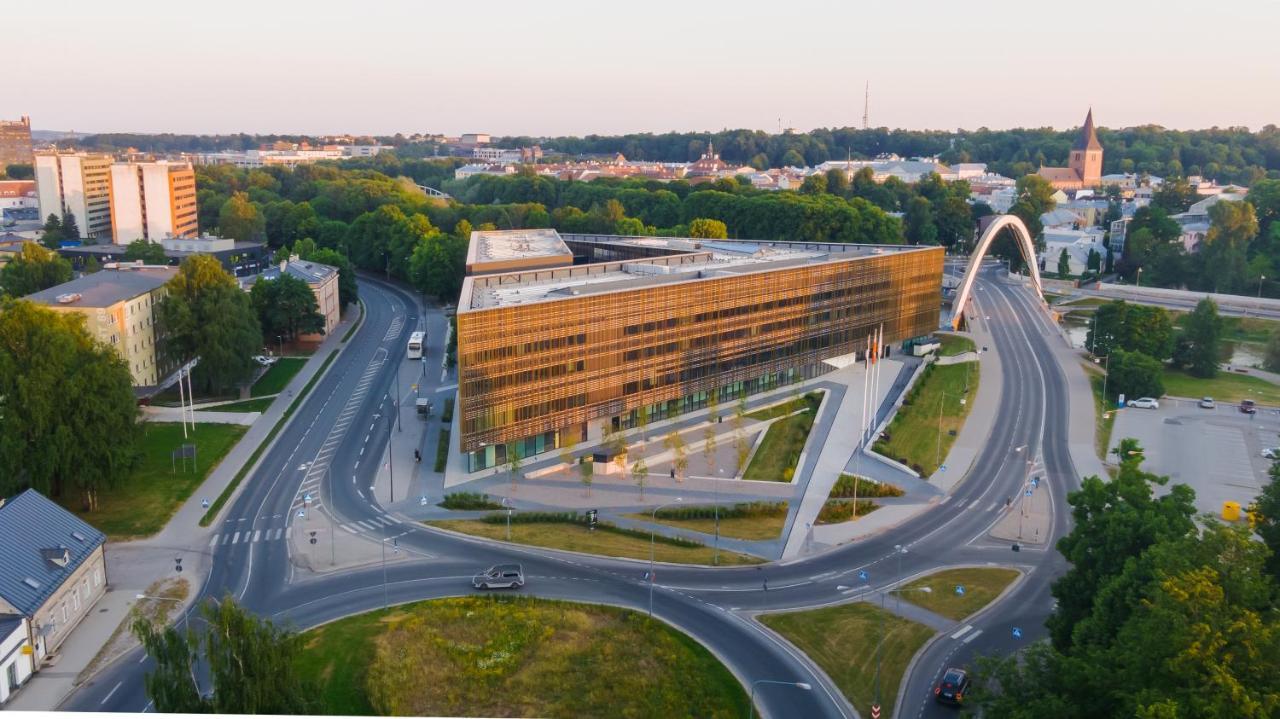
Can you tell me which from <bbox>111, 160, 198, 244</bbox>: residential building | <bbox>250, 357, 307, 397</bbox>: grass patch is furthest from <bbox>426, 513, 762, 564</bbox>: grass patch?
<bbox>111, 160, 198, 244</bbox>: residential building

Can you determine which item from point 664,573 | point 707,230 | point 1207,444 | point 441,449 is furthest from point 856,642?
point 707,230

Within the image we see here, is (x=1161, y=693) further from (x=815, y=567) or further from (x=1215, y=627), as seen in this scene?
(x=815, y=567)

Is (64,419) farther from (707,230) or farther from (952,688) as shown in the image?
(707,230)

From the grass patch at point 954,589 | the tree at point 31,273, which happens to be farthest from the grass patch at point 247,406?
the grass patch at point 954,589

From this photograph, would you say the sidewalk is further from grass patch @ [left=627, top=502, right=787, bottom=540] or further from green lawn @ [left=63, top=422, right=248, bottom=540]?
grass patch @ [left=627, top=502, right=787, bottom=540]

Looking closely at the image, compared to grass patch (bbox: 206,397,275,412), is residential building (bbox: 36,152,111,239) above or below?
above

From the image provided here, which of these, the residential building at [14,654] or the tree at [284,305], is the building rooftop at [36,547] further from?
the tree at [284,305]
